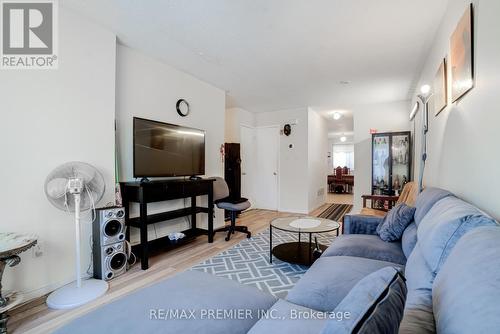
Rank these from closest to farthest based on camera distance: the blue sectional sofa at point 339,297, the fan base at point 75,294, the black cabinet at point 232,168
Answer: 1. the blue sectional sofa at point 339,297
2. the fan base at point 75,294
3. the black cabinet at point 232,168

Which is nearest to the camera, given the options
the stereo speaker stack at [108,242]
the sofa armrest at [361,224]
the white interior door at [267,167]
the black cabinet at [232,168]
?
the stereo speaker stack at [108,242]

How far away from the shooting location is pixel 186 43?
8.64 feet

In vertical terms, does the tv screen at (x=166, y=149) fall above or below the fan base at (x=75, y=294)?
above

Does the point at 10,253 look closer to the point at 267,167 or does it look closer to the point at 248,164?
the point at 248,164

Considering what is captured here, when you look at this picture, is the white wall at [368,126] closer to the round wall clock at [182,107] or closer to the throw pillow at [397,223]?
the throw pillow at [397,223]

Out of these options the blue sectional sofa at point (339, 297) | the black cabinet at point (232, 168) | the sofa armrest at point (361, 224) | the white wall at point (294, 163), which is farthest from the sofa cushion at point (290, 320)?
the white wall at point (294, 163)

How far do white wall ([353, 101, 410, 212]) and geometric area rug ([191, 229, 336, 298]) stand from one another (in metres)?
2.37

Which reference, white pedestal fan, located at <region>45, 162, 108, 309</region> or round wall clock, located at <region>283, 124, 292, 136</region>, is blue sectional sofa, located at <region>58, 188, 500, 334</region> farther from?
round wall clock, located at <region>283, 124, 292, 136</region>

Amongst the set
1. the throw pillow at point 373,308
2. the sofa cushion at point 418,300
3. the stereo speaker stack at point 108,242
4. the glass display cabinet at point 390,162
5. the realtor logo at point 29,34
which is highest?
the realtor logo at point 29,34

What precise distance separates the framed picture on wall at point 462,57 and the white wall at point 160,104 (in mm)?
3018

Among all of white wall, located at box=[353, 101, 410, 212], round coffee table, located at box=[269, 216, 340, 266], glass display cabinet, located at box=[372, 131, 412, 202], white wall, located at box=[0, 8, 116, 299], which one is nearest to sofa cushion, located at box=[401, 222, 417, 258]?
round coffee table, located at box=[269, 216, 340, 266]

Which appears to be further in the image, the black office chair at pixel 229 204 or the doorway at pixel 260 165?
the doorway at pixel 260 165

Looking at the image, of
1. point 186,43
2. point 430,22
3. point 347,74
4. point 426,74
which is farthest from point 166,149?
point 426,74

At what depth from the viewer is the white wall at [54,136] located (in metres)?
1.84
